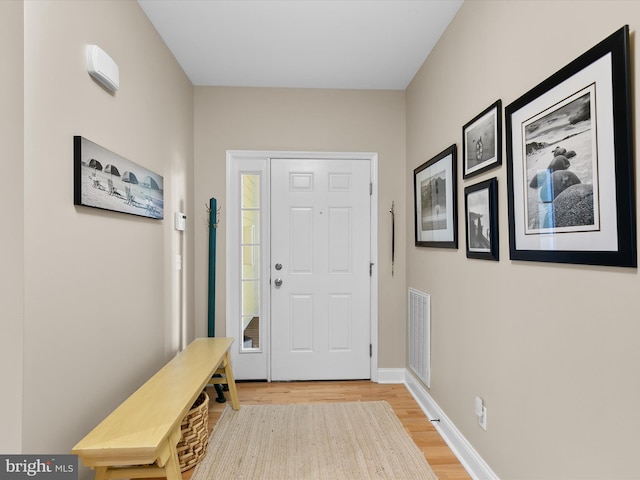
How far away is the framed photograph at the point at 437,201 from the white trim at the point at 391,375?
1.24m

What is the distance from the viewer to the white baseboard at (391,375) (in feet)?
11.2

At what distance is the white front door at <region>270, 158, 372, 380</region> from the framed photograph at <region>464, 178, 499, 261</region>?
141 cm

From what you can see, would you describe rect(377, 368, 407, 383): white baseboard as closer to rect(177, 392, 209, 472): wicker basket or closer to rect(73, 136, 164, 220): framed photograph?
rect(177, 392, 209, 472): wicker basket

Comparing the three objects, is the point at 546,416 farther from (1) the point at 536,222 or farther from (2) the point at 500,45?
(2) the point at 500,45

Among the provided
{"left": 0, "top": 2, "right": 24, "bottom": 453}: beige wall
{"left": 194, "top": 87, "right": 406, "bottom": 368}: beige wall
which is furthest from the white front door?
{"left": 0, "top": 2, "right": 24, "bottom": 453}: beige wall

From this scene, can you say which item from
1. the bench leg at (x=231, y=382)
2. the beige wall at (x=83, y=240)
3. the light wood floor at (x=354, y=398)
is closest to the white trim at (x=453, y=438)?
the light wood floor at (x=354, y=398)

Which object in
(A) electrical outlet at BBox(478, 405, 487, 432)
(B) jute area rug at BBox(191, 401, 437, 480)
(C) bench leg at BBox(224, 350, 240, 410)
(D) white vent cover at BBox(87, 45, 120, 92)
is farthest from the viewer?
(C) bench leg at BBox(224, 350, 240, 410)

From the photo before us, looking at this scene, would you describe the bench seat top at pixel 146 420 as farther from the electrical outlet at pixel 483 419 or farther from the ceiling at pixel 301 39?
the ceiling at pixel 301 39

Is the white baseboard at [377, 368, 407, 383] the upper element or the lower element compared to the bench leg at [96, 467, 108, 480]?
lower

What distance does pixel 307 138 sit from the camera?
3.42 meters

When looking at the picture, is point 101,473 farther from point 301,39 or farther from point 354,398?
point 301,39

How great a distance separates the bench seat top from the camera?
1348 millimetres

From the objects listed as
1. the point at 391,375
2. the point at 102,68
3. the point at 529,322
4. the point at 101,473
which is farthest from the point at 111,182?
the point at 391,375

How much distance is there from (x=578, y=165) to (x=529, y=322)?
0.67 metres
